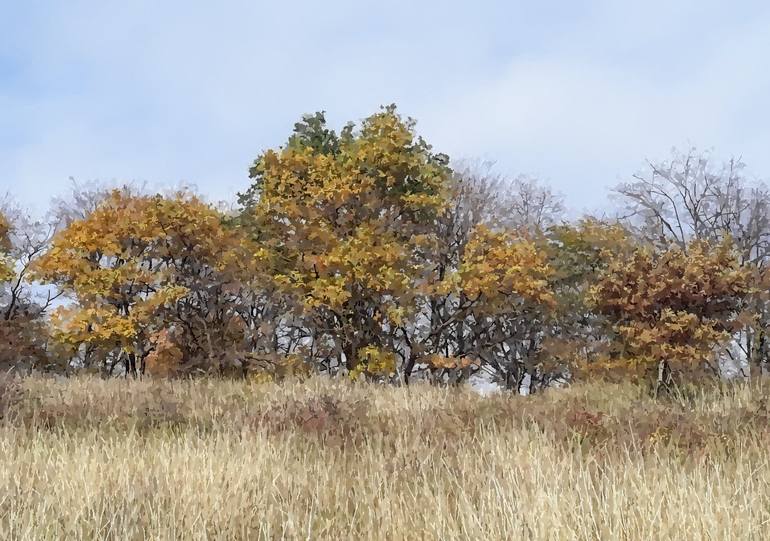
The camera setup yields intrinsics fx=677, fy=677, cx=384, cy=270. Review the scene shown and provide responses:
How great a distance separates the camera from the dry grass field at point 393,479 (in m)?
3.71

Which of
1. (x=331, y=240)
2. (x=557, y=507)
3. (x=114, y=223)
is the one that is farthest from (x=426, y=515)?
(x=114, y=223)

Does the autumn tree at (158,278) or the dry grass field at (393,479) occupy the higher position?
the autumn tree at (158,278)

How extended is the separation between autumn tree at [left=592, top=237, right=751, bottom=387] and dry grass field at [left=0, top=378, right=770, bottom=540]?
7702mm

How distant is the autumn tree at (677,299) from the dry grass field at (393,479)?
770 cm

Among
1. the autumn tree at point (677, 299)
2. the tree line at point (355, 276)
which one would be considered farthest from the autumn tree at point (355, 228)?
the autumn tree at point (677, 299)

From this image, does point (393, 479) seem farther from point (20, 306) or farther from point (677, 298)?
point (20, 306)

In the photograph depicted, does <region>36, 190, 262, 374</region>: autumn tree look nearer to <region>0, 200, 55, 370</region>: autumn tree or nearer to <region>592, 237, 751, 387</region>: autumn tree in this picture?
<region>0, 200, 55, 370</region>: autumn tree

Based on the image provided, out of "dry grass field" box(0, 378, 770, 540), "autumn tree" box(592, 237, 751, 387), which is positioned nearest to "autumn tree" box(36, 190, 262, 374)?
"autumn tree" box(592, 237, 751, 387)

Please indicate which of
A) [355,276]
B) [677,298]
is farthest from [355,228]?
[677,298]

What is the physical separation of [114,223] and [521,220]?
689 inches

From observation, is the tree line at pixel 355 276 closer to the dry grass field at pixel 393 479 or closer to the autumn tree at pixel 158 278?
the autumn tree at pixel 158 278

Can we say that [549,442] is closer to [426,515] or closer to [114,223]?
[426,515]

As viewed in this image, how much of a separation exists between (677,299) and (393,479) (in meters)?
13.3

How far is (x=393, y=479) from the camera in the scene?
4.76 m
